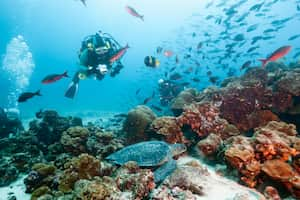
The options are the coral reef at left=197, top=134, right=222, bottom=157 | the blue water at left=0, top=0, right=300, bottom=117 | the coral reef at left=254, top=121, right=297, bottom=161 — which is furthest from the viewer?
the blue water at left=0, top=0, right=300, bottom=117

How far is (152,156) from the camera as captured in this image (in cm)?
523

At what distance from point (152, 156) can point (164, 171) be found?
0.58 meters

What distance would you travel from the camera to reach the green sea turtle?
16.5ft

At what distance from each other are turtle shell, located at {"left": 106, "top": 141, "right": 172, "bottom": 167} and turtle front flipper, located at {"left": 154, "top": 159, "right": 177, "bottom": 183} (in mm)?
142

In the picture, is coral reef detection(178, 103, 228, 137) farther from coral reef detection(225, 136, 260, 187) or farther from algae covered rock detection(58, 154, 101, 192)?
algae covered rock detection(58, 154, 101, 192)

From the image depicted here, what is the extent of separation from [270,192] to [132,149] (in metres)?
2.81

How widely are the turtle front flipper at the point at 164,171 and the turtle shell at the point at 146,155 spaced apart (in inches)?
5.6

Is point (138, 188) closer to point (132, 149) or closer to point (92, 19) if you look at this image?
point (132, 149)

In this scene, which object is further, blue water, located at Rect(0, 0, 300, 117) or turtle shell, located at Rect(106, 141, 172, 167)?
blue water, located at Rect(0, 0, 300, 117)

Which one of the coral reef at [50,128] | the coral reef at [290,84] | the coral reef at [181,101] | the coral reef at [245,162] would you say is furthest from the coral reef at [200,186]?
the coral reef at [50,128]

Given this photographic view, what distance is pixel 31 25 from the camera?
306 feet

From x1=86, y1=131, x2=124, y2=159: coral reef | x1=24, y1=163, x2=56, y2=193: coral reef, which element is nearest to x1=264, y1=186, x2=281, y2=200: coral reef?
x1=86, y1=131, x2=124, y2=159: coral reef

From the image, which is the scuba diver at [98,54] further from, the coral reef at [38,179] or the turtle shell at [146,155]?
the coral reef at [38,179]

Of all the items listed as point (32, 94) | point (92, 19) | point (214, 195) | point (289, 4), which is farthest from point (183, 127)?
point (92, 19)
